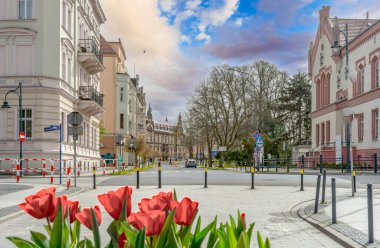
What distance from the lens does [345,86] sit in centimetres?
4975

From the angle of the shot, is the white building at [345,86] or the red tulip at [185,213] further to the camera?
the white building at [345,86]

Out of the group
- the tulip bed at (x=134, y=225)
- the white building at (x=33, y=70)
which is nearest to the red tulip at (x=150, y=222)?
the tulip bed at (x=134, y=225)

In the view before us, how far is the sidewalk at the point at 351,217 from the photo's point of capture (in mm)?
8633

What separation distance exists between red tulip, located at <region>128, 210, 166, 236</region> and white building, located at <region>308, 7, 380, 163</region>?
33.5 metres

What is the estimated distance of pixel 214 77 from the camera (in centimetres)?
6506

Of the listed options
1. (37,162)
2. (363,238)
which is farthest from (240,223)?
(37,162)

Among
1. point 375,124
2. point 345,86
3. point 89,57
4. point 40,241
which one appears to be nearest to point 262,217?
point 40,241

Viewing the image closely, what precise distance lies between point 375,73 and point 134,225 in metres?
42.9

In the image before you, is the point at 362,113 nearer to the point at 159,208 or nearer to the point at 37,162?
the point at 37,162

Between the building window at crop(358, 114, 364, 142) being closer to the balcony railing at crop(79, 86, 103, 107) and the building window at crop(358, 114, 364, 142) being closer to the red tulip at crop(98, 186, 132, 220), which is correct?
the balcony railing at crop(79, 86, 103, 107)

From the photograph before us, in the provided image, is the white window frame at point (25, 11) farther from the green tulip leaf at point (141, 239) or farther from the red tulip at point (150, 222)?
the green tulip leaf at point (141, 239)

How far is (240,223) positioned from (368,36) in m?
44.4

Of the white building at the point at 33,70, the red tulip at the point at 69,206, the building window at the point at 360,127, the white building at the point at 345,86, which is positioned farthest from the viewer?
the building window at the point at 360,127

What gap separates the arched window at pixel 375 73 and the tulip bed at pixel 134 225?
4201 centimetres
